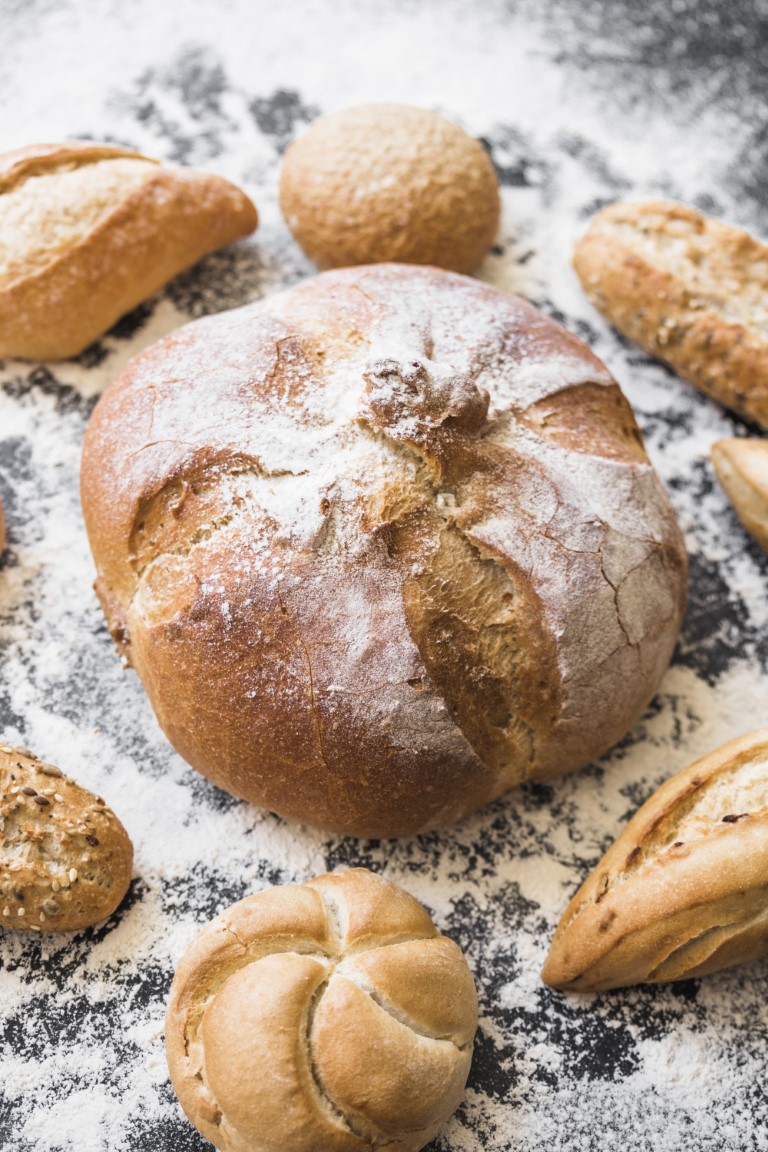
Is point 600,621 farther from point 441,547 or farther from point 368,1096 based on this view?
point 368,1096

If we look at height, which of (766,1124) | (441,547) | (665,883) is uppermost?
(441,547)

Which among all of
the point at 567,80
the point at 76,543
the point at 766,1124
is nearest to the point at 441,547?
the point at 76,543

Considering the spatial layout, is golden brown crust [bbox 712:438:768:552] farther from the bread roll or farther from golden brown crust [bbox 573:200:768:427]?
the bread roll

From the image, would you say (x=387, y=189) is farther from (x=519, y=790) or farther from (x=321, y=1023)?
(x=321, y=1023)

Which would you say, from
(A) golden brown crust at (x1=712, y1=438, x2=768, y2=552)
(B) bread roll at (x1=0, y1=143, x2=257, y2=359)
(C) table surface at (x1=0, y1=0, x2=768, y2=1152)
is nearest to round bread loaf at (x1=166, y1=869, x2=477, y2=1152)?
(C) table surface at (x1=0, y1=0, x2=768, y2=1152)

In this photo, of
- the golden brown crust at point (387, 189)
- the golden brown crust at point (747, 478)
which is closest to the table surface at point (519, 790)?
the golden brown crust at point (747, 478)
